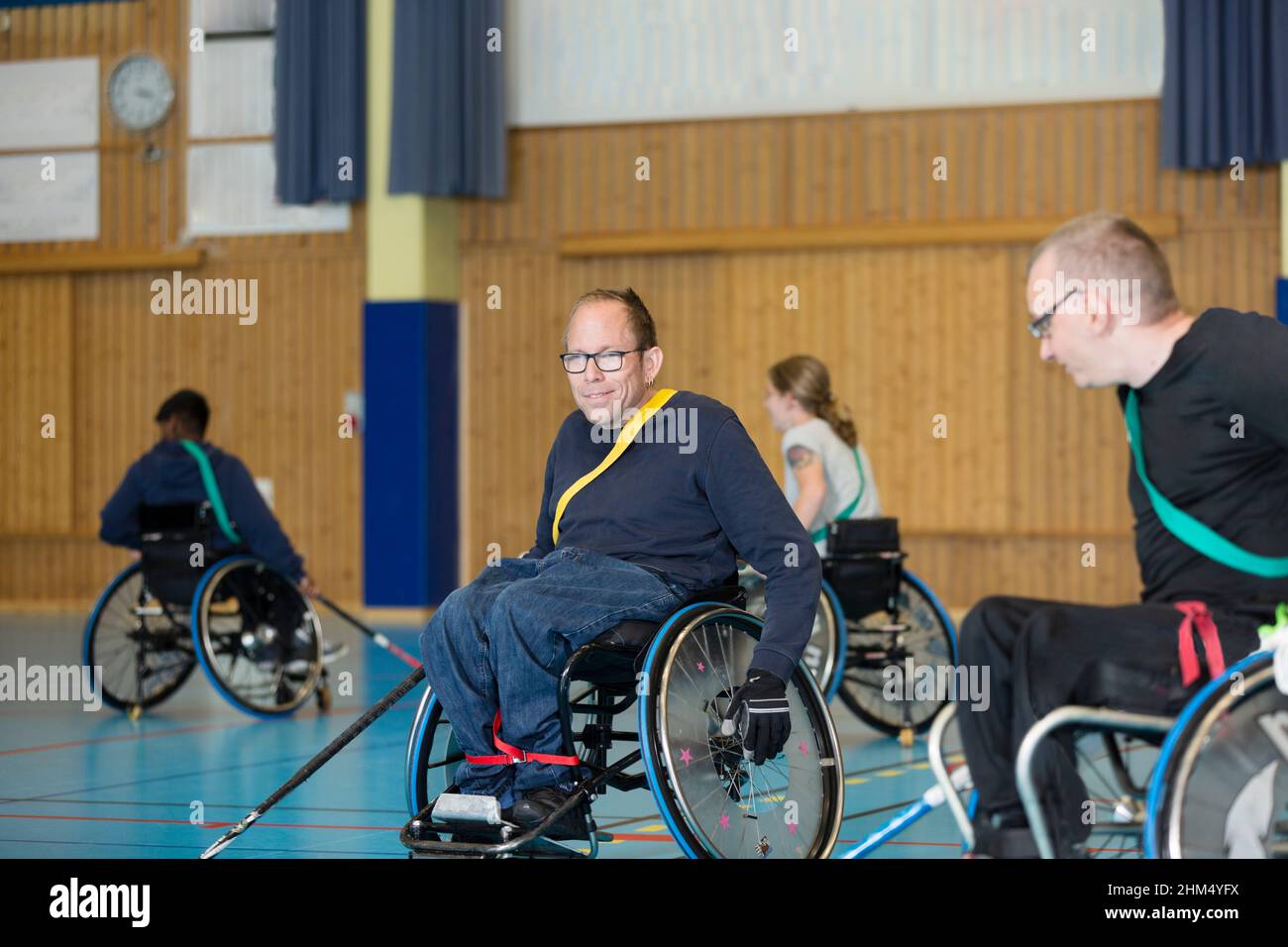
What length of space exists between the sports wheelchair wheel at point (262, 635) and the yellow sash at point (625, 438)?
296cm

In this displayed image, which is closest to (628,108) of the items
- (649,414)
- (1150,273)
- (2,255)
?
(2,255)

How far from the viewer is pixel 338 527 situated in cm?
1153

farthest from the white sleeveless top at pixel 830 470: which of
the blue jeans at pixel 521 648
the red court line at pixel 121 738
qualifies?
the blue jeans at pixel 521 648

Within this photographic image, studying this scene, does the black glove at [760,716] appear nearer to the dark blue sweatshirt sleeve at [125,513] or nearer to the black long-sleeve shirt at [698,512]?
the black long-sleeve shirt at [698,512]

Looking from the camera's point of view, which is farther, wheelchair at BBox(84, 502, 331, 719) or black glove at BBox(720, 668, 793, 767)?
wheelchair at BBox(84, 502, 331, 719)

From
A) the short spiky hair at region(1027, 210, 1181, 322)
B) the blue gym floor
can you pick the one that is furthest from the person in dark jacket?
the short spiky hair at region(1027, 210, 1181, 322)

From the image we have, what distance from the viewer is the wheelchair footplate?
10.4ft

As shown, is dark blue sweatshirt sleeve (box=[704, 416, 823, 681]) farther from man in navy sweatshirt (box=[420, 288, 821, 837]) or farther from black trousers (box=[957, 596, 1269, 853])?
black trousers (box=[957, 596, 1269, 853])

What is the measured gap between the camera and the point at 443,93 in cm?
1077

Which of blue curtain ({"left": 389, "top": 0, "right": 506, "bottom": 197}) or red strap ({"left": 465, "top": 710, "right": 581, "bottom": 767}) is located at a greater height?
blue curtain ({"left": 389, "top": 0, "right": 506, "bottom": 197})

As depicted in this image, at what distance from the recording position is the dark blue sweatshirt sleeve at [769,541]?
128 inches

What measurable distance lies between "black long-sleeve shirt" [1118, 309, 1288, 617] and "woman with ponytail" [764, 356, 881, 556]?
337cm

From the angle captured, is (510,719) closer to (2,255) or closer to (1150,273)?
(1150,273)

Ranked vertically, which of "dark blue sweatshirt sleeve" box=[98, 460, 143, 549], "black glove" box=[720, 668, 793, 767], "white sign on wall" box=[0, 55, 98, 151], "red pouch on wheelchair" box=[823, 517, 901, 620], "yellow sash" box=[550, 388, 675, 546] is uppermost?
"white sign on wall" box=[0, 55, 98, 151]
